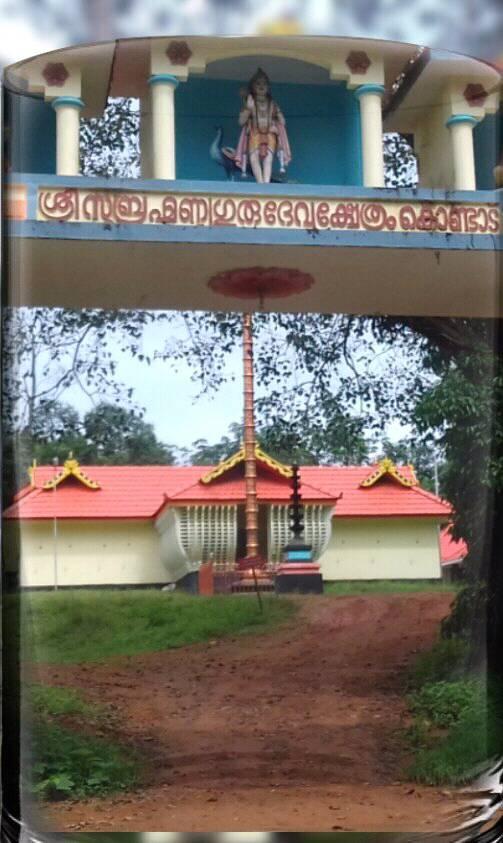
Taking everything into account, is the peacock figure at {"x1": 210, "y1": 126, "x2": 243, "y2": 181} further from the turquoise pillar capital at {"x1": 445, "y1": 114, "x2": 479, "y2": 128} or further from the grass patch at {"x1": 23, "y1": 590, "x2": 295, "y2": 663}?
the grass patch at {"x1": 23, "y1": 590, "x2": 295, "y2": 663}

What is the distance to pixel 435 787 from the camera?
2338mm

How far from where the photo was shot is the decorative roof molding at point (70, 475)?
228cm

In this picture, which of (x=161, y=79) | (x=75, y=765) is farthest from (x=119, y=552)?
(x=161, y=79)

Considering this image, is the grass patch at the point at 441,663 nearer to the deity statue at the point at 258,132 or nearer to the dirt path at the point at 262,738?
the dirt path at the point at 262,738

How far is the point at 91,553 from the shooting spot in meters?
2.29

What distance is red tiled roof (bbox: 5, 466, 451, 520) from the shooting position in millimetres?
2281

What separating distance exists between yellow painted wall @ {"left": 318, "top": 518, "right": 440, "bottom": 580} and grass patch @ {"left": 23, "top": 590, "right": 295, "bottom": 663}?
16 centimetres

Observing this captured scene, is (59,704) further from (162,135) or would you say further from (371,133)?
(371,133)

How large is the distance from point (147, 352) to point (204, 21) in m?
0.59

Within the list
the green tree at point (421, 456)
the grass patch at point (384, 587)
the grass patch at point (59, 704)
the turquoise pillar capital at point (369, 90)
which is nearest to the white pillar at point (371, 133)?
the turquoise pillar capital at point (369, 90)

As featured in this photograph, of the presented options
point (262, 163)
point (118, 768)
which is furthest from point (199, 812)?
point (262, 163)

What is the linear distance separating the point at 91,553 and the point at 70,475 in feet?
0.48

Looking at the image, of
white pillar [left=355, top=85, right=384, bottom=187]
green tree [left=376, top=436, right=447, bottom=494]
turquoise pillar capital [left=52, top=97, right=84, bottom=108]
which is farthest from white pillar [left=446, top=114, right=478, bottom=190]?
turquoise pillar capital [left=52, top=97, right=84, bottom=108]

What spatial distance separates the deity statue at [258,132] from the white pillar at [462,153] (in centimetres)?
34
